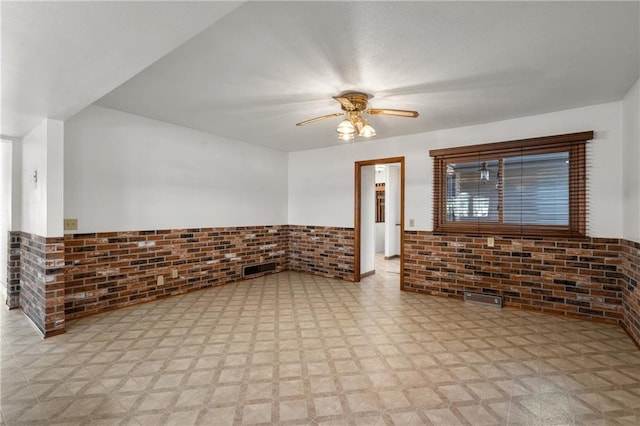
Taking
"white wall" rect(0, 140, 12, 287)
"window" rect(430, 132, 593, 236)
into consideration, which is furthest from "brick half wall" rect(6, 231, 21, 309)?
"window" rect(430, 132, 593, 236)

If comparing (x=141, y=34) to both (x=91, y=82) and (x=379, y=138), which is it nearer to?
(x=91, y=82)

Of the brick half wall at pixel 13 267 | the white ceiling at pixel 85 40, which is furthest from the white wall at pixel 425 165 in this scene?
the brick half wall at pixel 13 267

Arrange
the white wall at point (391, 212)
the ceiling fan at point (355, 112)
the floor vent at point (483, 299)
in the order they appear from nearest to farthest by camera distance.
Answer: the ceiling fan at point (355, 112)
the floor vent at point (483, 299)
the white wall at point (391, 212)

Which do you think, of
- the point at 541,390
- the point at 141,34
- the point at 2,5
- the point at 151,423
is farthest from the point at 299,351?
the point at 2,5

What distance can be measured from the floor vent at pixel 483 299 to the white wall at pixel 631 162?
57.6 inches

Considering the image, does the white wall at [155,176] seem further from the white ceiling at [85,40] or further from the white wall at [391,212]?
the white wall at [391,212]

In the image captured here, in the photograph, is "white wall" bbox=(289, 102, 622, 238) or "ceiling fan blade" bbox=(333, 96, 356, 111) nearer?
"ceiling fan blade" bbox=(333, 96, 356, 111)

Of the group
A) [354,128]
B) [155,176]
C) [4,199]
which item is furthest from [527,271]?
[4,199]

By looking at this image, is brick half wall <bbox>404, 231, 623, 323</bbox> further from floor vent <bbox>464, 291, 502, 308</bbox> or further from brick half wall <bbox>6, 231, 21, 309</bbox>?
brick half wall <bbox>6, 231, 21, 309</bbox>

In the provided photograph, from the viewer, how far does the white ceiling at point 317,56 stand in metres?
1.61

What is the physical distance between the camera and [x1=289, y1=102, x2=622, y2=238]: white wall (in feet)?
11.1

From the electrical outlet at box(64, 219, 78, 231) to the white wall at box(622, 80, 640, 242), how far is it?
5.64 metres

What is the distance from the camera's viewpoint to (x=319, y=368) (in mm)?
2406

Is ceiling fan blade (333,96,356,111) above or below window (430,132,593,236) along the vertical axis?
above
